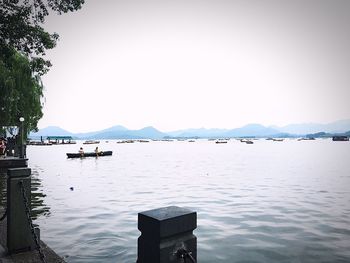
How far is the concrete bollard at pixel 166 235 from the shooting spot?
8.67 feet

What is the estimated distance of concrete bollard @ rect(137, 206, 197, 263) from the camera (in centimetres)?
264

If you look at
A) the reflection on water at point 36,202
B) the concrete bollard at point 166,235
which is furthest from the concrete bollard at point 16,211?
the reflection on water at point 36,202

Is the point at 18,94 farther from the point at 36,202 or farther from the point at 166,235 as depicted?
the point at 166,235

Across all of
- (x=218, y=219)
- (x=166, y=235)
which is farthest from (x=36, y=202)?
(x=166, y=235)

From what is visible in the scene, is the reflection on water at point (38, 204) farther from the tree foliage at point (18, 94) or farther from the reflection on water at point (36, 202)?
the tree foliage at point (18, 94)

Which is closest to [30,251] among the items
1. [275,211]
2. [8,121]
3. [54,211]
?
[54,211]

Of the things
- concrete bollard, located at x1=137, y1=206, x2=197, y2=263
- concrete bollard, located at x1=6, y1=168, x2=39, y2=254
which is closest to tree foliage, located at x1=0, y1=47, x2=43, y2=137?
concrete bollard, located at x1=6, y1=168, x2=39, y2=254

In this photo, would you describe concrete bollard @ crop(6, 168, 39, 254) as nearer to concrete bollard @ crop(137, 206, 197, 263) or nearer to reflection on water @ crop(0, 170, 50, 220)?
concrete bollard @ crop(137, 206, 197, 263)

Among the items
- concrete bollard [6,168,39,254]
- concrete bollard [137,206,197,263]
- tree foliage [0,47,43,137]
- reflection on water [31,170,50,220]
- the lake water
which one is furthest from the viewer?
tree foliage [0,47,43,137]

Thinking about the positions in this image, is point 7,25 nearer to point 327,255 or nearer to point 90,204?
point 90,204

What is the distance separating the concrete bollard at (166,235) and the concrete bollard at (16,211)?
339cm

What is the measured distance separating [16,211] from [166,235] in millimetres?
3796

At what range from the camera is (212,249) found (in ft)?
29.5

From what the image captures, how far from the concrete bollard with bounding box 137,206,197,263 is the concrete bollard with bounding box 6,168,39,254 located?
3.39m
